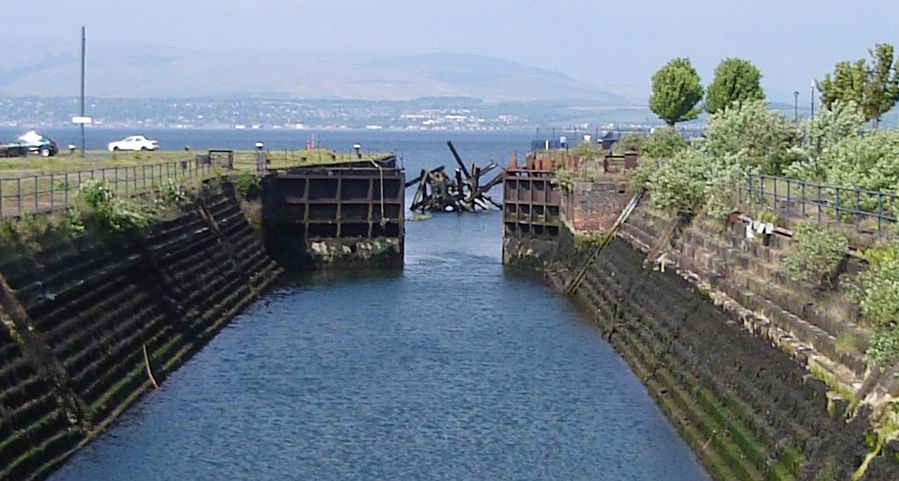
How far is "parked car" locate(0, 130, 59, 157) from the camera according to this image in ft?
227

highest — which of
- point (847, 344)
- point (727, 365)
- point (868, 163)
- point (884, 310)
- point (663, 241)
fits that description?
point (868, 163)

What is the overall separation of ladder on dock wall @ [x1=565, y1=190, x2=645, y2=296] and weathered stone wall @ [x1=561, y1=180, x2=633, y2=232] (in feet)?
1.44

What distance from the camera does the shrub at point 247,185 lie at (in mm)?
55844

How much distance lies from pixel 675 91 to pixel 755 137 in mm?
34122

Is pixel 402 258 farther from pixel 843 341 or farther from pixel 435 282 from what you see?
pixel 843 341

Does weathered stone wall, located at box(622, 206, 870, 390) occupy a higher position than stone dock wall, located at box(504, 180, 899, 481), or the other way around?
weathered stone wall, located at box(622, 206, 870, 390)

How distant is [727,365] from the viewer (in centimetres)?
2755

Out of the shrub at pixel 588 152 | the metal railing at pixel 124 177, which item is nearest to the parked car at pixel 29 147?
the metal railing at pixel 124 177

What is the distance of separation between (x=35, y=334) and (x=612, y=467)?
11430mm

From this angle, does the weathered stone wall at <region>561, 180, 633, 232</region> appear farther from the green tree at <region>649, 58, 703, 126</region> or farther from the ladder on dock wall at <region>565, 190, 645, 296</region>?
the green tree at <region>649, 58, 703, 126</region>

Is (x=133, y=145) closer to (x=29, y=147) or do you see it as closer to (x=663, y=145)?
(x=29, y=147)

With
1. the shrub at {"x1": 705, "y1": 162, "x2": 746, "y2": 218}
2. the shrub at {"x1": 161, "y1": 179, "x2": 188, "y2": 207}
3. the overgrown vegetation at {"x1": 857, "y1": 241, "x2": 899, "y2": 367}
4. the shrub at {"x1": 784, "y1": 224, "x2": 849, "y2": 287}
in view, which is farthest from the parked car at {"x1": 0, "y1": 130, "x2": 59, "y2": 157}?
the overgrown vegetation at {"x1": 857, "y1": 241, "x2": 899, "y2": 367}

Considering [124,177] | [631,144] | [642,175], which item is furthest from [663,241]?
[631,144]

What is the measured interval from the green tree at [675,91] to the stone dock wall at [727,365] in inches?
1393
